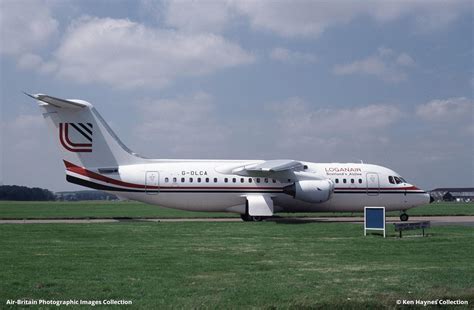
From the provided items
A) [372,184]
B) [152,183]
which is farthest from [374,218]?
[152,183]

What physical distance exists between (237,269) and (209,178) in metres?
20.9

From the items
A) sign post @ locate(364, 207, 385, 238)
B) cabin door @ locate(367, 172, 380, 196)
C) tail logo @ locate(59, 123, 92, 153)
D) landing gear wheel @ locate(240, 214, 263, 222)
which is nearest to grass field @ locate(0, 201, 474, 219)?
landing gear wheel @ locate(240, 214, 263, 222)

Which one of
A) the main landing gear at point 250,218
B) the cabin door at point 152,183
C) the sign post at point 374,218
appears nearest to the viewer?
the sign post at point 374,218

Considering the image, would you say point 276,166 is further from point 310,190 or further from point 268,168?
point 310,190

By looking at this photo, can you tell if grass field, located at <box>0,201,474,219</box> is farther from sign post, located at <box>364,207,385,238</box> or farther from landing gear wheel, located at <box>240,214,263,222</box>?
sign post, located at <box>364,207,385,238</box>

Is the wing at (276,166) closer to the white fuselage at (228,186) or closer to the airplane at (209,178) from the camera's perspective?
the airplane at (209,178)

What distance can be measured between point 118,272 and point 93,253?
3.78 meters

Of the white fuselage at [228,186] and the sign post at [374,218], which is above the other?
the white fuselage at [228,186]

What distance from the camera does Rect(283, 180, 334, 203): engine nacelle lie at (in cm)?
3378

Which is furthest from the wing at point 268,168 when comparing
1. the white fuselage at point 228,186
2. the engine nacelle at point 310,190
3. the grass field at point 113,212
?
the grass field at point 113,212

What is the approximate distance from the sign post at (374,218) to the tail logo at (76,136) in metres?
17.4

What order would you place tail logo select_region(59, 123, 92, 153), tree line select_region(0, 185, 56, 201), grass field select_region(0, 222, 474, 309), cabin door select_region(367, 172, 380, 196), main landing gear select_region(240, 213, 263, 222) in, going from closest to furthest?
grass field select_region(0, 222, 474, 309)
tail logo select_region(59, 123, 92, 153)
main landing gear select_region(240, 213, 263, 222)
cabin door select_region(367, 172, 380, 196)
tree line select_region(0, 185, 56, 201)

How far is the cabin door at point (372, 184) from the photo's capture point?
36531 mm

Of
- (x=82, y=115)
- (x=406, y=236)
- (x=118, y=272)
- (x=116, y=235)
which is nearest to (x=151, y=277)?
(x=118, y=272)
